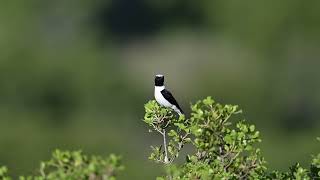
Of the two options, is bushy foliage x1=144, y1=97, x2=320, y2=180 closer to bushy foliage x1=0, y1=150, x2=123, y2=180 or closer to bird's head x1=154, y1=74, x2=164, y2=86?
bushy foliage x1=0, y1=150, x2=123, y2=180

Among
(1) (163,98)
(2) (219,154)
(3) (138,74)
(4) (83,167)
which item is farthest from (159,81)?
(3) (138,74)

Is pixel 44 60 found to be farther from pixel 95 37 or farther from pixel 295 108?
pixel 295 108

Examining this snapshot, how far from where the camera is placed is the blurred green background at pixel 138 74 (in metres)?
25.2

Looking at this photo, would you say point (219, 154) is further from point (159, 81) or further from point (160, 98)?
point (159, 81)

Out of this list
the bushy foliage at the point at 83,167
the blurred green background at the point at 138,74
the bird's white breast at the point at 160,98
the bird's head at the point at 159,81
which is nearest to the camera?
the bushy foliage at the point at 83,167

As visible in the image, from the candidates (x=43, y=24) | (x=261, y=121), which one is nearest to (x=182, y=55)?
(x=43, y=24)

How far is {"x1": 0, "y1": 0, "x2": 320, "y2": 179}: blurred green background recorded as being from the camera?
82.7 feet

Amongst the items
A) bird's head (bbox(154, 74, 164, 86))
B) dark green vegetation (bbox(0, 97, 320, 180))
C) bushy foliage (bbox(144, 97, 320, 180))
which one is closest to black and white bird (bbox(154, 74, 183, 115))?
bird's head (bbox(154, 74, 164, 86))

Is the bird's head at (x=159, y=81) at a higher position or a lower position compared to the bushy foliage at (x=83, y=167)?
higher

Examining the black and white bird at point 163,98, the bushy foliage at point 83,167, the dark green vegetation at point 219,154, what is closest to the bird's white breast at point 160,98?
the black and white bird at point 163,98

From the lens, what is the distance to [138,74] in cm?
3288

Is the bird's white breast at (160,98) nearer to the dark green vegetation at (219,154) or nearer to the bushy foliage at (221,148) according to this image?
the dark green vegetation at (219,154)

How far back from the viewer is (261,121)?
27562 mm

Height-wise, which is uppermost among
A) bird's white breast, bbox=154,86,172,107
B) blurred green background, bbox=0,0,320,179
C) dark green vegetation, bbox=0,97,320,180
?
blurred green background, bbox=0,0,320,179
